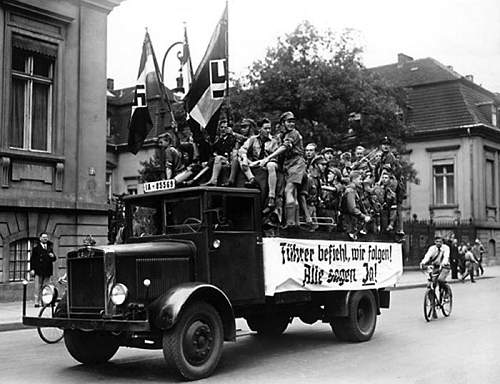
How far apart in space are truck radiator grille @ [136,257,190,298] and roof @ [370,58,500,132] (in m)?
33.9

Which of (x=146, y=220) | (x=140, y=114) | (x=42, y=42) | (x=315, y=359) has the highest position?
(x=42, y=42)

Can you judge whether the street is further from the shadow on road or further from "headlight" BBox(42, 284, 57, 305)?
"headlight" BBox(42, 284, 57, 305)

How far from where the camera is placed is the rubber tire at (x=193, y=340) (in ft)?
25.4

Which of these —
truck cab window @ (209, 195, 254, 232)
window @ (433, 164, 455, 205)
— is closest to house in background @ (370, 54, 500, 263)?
window @ (433, 164, 455, 205)

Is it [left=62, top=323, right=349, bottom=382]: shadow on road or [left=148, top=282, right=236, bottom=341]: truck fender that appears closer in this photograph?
[left=148, top=282, right=236, bottom=341]: truck fender

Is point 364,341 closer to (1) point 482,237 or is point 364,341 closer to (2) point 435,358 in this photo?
(2) point 435,358

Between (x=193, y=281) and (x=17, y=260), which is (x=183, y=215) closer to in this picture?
(x=193, y=281)

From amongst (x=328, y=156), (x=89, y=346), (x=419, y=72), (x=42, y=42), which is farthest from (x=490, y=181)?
(x=89, y=346)

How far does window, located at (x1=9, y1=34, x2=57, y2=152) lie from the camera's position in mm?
18453

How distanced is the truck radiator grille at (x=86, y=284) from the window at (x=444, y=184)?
121ft

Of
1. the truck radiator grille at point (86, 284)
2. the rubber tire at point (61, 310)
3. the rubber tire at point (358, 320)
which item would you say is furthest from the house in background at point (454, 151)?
the truck radiator grille at point (86, 284)

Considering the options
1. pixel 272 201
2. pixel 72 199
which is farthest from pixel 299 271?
pixel 72 199

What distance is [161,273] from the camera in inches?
329

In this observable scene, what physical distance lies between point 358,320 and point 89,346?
4.39 meters
